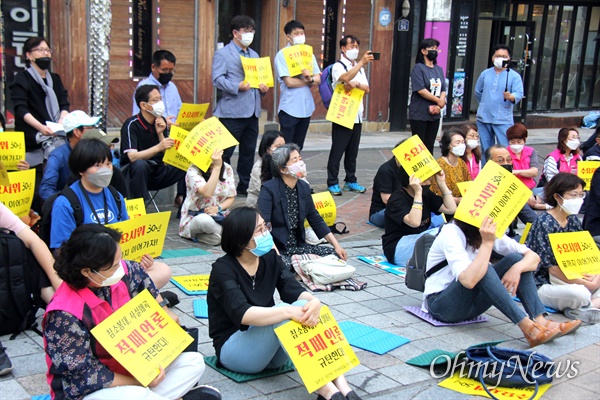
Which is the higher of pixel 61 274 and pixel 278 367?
pixel 61 274

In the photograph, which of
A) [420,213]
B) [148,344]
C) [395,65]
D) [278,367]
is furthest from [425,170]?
[395,65]

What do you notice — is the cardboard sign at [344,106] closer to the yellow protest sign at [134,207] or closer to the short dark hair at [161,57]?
the short dark hair at [161,57]

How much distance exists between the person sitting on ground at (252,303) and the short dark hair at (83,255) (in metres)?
0.84

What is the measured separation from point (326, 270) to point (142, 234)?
1.75 meters

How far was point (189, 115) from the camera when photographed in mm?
8672

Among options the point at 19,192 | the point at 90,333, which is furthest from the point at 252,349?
the point at 19,192

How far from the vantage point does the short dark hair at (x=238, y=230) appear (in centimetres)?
463

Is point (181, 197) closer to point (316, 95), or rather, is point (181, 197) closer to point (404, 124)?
point (316, 95)

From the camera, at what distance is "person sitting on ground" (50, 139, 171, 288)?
5504mm

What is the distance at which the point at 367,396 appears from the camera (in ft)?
15.5

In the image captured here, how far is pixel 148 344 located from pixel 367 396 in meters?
1.43

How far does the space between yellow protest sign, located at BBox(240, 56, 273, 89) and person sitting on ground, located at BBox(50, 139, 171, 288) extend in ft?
12.7

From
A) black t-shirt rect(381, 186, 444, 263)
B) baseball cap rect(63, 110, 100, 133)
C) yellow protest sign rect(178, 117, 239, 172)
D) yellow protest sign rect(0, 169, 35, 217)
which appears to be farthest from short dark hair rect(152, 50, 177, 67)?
black t-shirt rect(381, 186, 444, 263)

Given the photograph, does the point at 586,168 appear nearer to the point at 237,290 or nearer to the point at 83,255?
the point at 237,290
